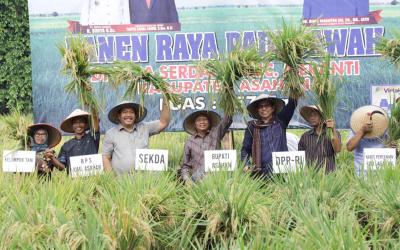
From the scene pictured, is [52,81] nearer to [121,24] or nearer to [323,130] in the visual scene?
[121,24]

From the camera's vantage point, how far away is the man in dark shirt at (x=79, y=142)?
5922 millimetres

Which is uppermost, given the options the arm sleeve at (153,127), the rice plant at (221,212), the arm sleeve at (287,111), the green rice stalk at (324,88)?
the green rice stalk at (324,88)

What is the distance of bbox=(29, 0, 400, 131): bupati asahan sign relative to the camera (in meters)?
→ 7.56

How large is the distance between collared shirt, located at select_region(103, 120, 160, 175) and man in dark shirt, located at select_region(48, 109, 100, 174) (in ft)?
0.53

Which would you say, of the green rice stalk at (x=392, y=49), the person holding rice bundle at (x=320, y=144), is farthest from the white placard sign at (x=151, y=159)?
the green rice stalk at (x=392, y=49)

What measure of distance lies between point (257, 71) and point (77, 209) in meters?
2.06

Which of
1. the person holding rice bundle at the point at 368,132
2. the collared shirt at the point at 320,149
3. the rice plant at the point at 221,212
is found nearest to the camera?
the rice plant at the point at 221,212

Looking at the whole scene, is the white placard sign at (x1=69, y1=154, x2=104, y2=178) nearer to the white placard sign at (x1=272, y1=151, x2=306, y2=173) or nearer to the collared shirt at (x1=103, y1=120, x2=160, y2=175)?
the collared shirt at (x1=103, y1=120, x2=160, y2=175)

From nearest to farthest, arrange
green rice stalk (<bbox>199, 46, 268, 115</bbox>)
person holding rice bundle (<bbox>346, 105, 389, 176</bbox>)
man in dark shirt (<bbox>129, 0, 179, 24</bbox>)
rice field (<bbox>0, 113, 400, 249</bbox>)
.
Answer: rice field (<bbox>0, 113, 400, 249</bbox>) → green rice stalk (<bbox>199, 46, 268, 115</bbox>) → person holding rice bundle (<bbox>346, 105, 389, 176</bbox>) → man in dark shirt (<bbox>129, 0, 179, 24</bbox>)

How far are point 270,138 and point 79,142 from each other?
1891mm

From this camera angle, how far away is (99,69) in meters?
5.67

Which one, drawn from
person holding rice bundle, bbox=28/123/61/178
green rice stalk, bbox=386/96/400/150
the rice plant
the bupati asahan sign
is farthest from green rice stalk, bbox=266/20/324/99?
person holding rice bundle, bbox=28/123/61/178

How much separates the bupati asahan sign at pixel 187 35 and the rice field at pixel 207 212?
9.49 feet

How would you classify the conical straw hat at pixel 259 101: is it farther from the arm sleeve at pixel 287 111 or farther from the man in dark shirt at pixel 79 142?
the man in dark shirt at pixel 79 142
